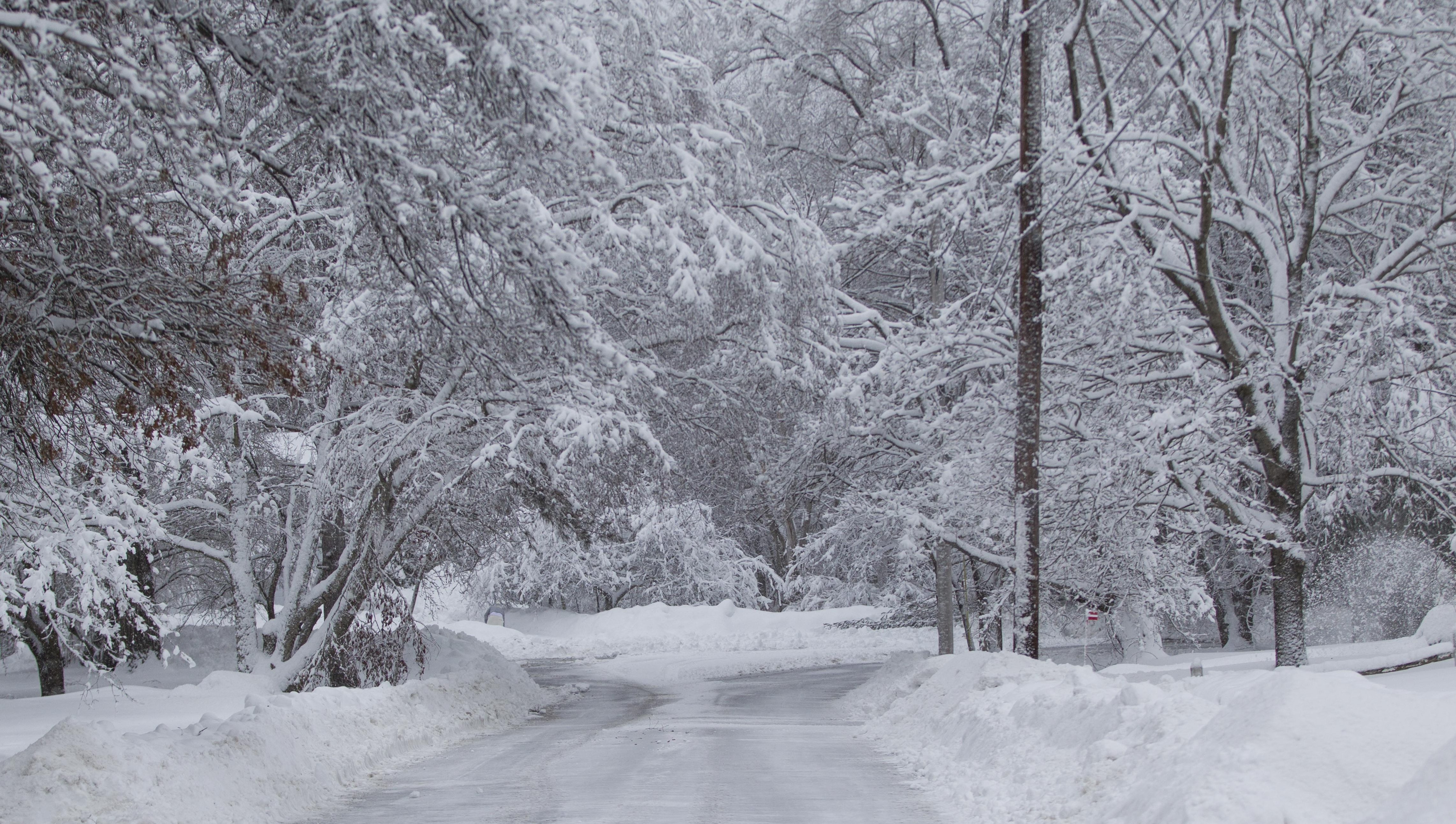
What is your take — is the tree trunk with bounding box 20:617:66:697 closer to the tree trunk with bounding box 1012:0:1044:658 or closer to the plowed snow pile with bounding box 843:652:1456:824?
the plowed snow pile with bounding box 843:652:1456:824

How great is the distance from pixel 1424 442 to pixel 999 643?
34.5 ft

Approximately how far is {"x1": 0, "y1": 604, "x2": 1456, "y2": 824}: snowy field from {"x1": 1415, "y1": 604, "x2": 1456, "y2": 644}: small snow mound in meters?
0.02

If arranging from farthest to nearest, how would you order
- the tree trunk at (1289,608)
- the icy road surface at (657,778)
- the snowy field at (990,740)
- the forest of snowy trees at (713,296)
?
the tree trunk at (1289,608)
the icy road surface at (657,778)
the forest of snowy trees at (713,296)
the snowy field at (990,740)

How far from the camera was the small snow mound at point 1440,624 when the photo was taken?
38.9 feet

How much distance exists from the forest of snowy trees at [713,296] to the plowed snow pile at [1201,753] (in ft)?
12.6

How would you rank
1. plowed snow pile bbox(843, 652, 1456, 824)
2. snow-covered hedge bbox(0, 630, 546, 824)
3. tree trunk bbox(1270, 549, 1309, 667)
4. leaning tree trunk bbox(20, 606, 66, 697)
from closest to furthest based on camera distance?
plowed snow pile bbox(843, 652, 1456, 824) → snow-covered hedge bbox(0, 630, 546, 824) → tree trunk bbox(1270, 549, 1309, 667) → leaning tree trunk bbox(20, 606, 66, 697)

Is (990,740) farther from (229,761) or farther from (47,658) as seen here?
(47,658)

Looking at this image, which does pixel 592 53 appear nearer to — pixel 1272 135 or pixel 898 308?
pixel 1272 135

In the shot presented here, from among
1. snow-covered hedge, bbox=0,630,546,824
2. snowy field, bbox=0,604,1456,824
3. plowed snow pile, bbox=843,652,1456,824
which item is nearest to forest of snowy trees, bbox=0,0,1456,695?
snowy field, bbox=0,604,1456,824

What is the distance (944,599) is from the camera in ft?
70.1

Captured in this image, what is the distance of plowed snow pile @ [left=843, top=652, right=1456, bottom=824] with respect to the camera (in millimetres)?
5262

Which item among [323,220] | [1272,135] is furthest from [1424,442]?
[323,220]

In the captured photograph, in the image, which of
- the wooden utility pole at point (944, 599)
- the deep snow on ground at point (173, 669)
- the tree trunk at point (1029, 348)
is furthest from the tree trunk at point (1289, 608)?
the deep snow on ground at point (173, 669)

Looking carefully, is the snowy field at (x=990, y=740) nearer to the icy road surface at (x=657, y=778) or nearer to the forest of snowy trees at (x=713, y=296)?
the icy road surface at (x=657, y=778)
